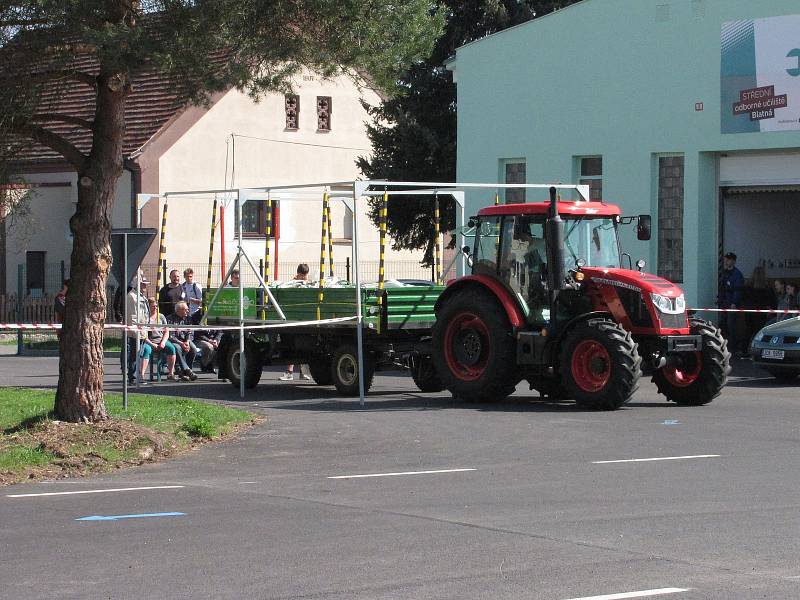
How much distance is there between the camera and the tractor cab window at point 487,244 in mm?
18188

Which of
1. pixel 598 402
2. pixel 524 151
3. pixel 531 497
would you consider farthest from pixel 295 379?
pixel 531 497

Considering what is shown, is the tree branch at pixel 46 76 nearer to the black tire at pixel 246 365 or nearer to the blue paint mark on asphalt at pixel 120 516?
the blue paint mark on asphalt at pixel 120 516

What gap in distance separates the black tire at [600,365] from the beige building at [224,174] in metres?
19.7

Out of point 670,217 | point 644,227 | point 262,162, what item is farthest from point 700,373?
point 262,162

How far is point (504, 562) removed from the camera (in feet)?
25.7

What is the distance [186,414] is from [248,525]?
6414 millimetres

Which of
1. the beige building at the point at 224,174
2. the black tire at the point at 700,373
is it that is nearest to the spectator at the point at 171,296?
the black tire at the point at 700,373

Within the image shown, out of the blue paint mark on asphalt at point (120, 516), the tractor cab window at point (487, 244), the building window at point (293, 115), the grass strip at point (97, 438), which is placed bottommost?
the blue paint mark on asphalt at point (120, 516)

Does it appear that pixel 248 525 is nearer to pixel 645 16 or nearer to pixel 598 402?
pixel 598 402

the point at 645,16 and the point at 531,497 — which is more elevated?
the point at 645,16

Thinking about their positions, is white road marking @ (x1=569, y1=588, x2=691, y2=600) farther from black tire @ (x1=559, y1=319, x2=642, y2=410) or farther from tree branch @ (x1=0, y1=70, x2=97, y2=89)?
black tire @ (x1=559, y1=319, x2=642, y2=410)

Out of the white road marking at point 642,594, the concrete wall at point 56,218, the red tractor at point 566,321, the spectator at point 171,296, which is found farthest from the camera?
the concrete wall at point 56,218

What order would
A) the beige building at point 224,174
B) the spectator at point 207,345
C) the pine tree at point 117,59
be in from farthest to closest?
the beige building at point 224,174 → the spectator at point 207,345 → the pine tree at point 117,59

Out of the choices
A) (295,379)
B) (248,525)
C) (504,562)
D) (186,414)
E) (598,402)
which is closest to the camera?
(504,562)
